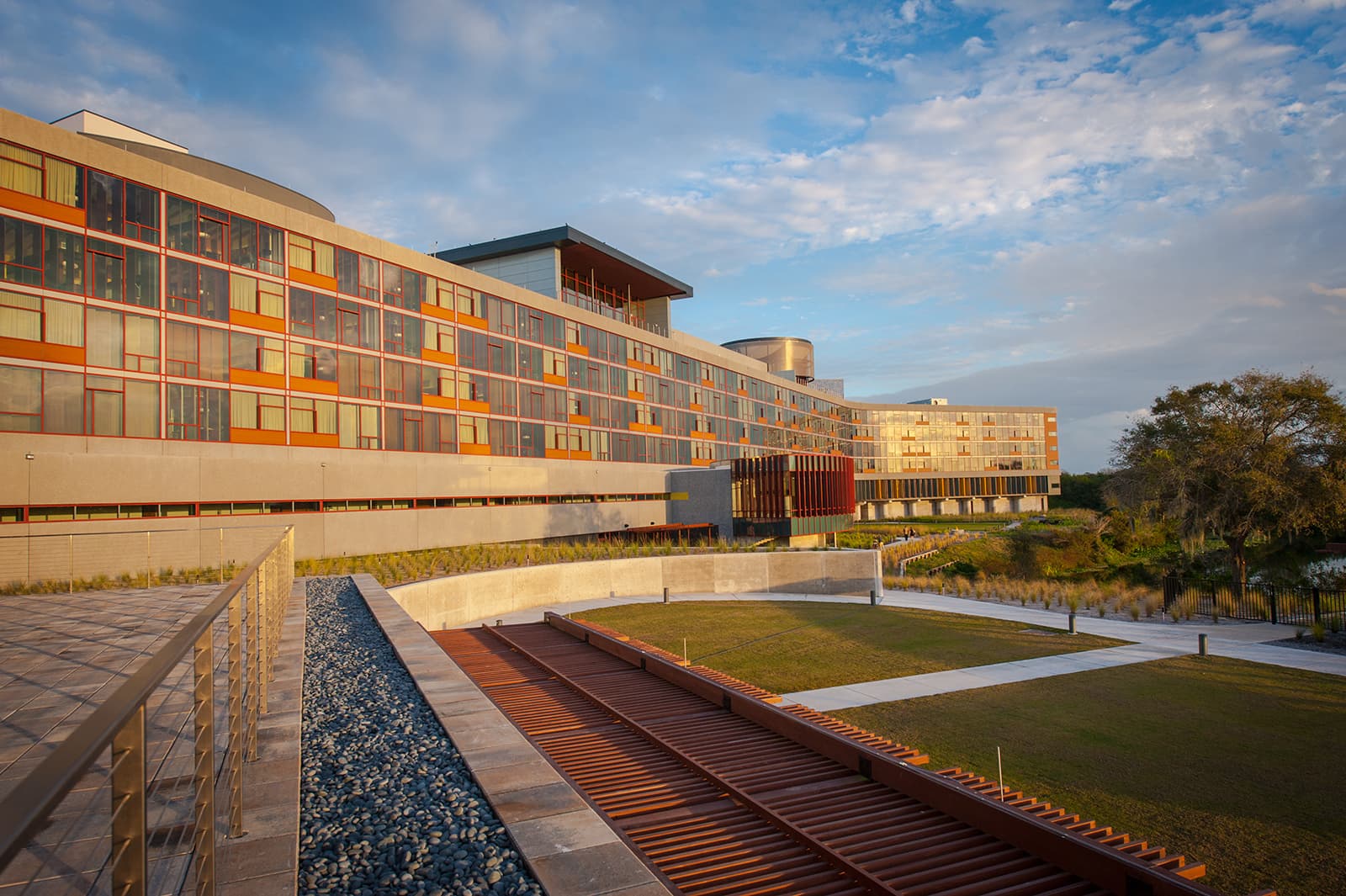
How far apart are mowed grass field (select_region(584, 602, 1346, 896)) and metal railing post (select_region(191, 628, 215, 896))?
9.51m

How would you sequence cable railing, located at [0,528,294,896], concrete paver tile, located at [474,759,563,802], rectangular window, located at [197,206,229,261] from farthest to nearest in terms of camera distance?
1. rectangular window, located at [197,206,229,261]
2. concrete paver tile, located at [474,759,563,802]
3. cable railing, located at [0,528,294,896]

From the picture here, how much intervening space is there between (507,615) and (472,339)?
19.1m

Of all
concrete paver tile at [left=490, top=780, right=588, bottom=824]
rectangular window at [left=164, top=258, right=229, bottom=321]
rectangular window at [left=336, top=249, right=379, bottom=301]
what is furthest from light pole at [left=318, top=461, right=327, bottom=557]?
concrete paver tile at [left=490, top=780, right=588, bottom=824]

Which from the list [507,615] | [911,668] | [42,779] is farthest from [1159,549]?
[42,779]

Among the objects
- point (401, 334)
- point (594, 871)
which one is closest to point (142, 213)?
point (401, 334)

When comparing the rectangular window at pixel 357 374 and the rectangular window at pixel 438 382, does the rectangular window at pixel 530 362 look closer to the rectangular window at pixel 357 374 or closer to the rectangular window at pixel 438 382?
the rectangular window at pixel 438 382

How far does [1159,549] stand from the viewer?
178 ft

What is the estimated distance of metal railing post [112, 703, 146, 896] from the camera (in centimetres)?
238

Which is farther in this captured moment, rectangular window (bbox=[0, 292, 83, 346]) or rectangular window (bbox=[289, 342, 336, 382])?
rectangular window (bbox=[289, 342, 336, 382])

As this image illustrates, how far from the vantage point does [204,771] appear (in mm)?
3949

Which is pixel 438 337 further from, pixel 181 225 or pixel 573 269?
pixel 573 269

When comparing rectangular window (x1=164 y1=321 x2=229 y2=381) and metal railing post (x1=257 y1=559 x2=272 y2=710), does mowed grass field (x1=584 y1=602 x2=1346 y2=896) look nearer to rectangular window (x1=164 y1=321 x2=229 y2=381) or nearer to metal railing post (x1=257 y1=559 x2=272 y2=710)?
metal railing post (x1=257 y1=559 x2=272 y2=710)

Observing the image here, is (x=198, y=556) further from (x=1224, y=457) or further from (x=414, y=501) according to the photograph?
(x=1224, y=457)

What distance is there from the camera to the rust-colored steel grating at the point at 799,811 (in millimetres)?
6301
